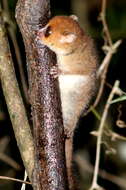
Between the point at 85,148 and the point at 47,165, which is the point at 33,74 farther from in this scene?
the point at 85,148

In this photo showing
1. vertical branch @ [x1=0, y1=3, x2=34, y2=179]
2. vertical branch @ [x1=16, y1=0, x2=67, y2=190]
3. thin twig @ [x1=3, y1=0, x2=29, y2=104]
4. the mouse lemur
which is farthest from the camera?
thin twig @ [x1=3, y1=0, x2=29, y2=104]

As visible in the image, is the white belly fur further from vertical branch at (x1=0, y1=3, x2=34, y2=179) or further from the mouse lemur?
vertical branch at (x1=0, y1=3, x2=34, y2=179)

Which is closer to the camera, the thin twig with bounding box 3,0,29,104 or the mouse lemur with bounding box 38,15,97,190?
the mouse lemur with bounding box 38,15,97,190

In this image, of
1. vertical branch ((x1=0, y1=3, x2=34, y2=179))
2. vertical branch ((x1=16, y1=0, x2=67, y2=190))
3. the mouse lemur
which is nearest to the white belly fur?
the mouse lemur

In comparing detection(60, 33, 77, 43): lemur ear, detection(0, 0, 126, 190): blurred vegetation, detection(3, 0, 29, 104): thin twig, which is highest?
detection(60, 33, 77, 43): lemur ear

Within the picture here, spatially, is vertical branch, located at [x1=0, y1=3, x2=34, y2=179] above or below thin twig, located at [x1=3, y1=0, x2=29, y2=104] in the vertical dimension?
above

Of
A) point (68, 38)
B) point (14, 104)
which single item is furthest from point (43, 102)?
point (68, 38)

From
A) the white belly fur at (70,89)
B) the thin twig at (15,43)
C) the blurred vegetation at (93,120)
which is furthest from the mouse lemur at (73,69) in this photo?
the blurred vegetation at (93,120)

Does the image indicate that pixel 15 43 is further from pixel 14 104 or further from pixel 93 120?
pixel 14 104
